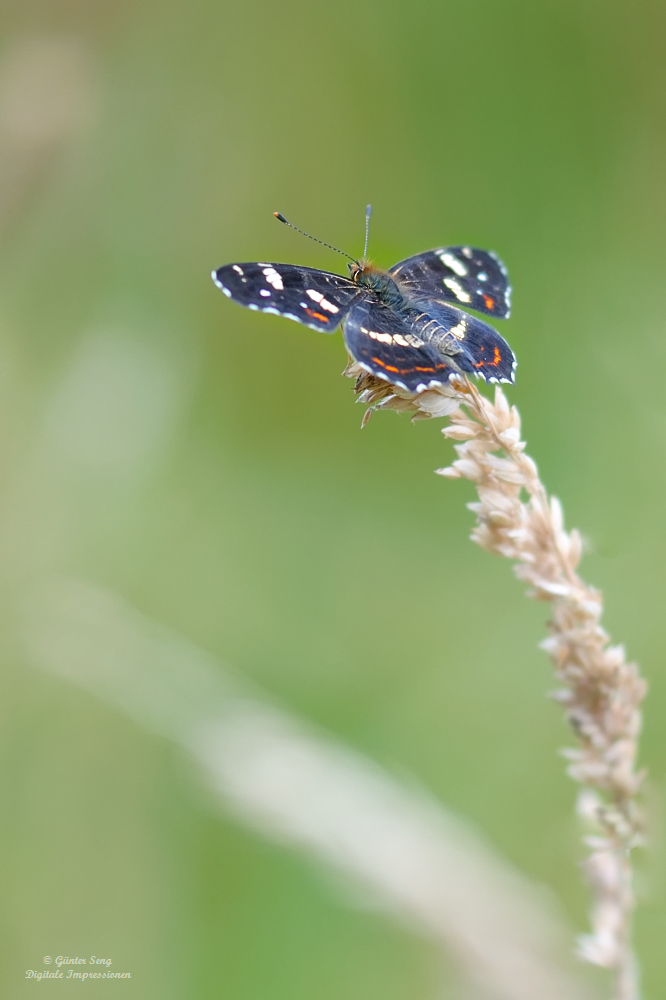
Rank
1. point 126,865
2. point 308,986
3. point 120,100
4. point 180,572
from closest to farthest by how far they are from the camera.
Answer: point 308,986, point 126,865, point 180,572, point 120,100

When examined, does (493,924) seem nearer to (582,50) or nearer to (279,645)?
(279,645)

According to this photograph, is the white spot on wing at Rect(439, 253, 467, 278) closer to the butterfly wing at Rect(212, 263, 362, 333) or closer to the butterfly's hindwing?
the butterfly's hindwing

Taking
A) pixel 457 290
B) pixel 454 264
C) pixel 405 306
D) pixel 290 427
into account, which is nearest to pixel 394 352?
pixel 405 306

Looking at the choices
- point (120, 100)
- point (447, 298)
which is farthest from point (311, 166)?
point (447, 298)

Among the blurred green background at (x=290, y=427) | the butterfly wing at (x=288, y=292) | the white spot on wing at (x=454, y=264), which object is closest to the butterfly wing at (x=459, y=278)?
the white spot on wing at (x=454, y=264)

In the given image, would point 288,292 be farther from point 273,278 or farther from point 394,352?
point 394,352

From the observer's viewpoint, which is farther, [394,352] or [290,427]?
[290,427]

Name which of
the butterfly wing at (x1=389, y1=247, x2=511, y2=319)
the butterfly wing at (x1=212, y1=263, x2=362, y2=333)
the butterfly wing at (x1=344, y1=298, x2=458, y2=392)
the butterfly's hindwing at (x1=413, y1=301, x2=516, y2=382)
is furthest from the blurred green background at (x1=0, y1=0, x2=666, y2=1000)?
the butterfly wing at (x1=344, y1=298, x2=458, y2=392)
